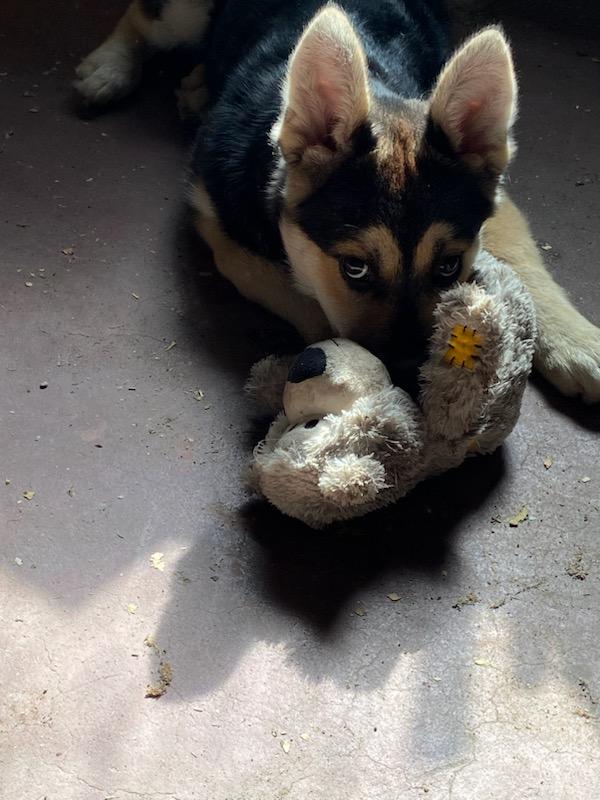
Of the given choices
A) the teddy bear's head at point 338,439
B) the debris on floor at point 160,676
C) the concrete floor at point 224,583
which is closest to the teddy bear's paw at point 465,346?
the teddy bear's head at point 338,439

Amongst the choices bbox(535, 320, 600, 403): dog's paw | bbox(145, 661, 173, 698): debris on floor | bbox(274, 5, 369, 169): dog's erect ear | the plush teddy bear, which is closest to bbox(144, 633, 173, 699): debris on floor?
bbox(145, 661, 173, 698): debris on floor

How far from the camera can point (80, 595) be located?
232 cm

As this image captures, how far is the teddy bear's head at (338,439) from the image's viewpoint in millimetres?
2262

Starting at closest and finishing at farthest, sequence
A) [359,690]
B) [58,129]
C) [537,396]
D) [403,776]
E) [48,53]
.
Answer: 1. [403,776]
2. [359,690]
3. [537,396]
4. [58,129]
5. [48,53]

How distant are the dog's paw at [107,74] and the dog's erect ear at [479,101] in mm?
1983

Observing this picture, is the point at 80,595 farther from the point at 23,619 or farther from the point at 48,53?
the point at 48,53

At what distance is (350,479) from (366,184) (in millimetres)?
872

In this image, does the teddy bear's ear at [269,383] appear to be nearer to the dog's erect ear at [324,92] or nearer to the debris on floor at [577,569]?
the dog's erect ear at [324,92]

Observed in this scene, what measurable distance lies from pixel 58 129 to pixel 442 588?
2.69 m

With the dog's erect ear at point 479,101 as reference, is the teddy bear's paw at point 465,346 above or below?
below

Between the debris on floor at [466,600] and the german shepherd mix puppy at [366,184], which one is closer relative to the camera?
the debris on floor at [466,600]

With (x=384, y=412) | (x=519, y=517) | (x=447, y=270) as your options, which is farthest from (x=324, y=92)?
(x=519, y=517)

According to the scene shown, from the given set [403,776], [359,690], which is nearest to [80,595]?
[359,690]

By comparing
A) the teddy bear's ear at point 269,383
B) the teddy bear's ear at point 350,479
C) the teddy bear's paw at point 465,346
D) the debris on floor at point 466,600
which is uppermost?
the teddy bear's paw at point 465,346
